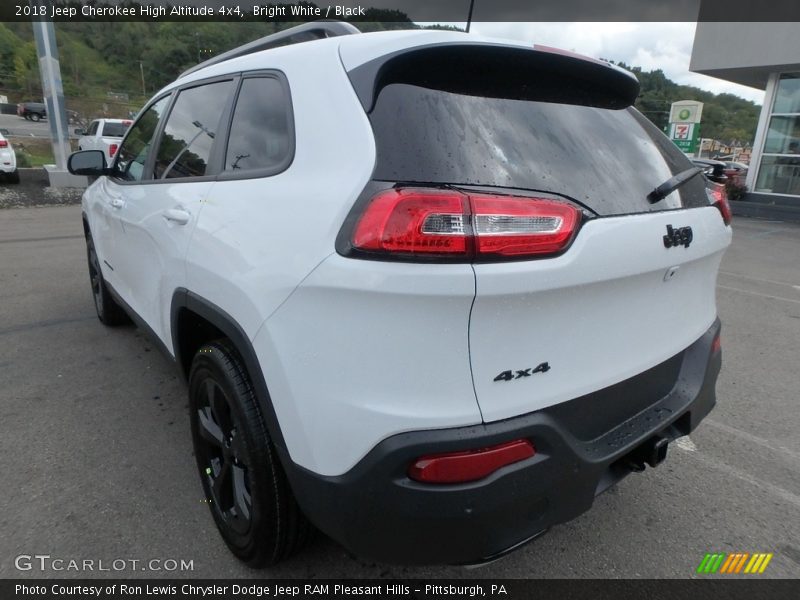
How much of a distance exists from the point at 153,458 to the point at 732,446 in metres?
3.05

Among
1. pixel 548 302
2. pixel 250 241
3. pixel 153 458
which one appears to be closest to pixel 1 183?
pixel 153 458

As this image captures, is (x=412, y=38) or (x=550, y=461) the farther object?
(x=412, y=38)

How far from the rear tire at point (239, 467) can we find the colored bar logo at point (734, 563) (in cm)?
155

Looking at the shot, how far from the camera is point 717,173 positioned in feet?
9.15

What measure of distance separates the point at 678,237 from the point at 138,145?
3113 mm

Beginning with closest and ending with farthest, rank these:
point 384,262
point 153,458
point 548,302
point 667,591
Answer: point 384,262
point 548,302
point 667,591
point 153,458

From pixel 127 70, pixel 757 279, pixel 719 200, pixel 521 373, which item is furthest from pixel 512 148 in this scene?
pixel 127 70

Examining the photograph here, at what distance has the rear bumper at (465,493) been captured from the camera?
4.40 feet

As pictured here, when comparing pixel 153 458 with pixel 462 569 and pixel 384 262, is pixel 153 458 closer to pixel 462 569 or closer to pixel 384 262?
pixel 462 569

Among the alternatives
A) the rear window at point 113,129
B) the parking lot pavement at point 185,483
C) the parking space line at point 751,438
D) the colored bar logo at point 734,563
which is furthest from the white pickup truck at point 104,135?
the colored bar logo at point 734,563

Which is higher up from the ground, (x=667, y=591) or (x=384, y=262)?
(x=384, y=262)
